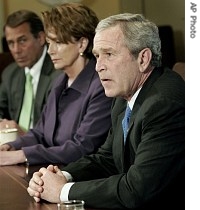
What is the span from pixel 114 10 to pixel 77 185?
4433 millimetres

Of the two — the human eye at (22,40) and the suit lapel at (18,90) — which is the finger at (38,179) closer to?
the suit lapel at (18,90)

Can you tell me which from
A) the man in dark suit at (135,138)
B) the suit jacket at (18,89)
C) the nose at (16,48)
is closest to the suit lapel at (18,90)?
the suit jacket at (18,89)

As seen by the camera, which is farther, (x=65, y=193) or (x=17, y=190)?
(x=17, y=190)

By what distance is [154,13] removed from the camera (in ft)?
21.1

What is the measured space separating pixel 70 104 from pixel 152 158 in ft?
3.57

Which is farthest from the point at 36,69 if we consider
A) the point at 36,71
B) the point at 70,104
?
the point at 70,104

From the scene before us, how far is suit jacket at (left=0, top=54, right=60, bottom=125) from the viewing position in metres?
3.88

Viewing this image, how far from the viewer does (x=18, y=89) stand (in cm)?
418

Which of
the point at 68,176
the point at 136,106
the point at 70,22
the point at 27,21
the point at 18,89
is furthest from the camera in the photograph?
the point at 27,21

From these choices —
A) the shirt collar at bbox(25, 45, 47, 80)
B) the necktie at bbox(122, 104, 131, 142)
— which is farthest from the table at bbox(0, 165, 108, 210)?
the shirt collar at bbox(25, 45, 47, 80)

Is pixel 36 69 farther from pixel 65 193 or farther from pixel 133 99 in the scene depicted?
pixel 65 193

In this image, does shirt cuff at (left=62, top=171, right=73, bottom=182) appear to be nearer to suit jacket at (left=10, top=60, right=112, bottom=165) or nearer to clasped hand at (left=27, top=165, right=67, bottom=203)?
clasped hand at (left=27, top=165, right=67, bottom=203)
